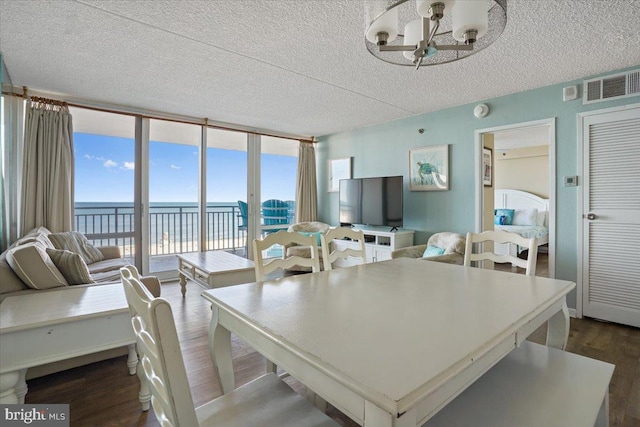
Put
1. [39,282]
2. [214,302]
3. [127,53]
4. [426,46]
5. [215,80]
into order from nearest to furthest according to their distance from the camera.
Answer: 1. [214,302]
2. [426,46]
3. [39,282]
4. [127,53]
5. [215,80]

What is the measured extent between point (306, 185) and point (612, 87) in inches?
169

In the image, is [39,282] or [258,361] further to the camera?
[258,361]

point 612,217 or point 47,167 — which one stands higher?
point 47,167

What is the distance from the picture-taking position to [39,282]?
2033mm

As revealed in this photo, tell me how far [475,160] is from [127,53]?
3.84 m

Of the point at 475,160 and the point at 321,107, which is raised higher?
the point at 321,107

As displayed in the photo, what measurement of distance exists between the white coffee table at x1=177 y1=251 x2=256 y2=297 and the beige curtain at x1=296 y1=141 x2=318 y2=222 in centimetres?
228

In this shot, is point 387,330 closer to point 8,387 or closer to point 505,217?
point 8,387

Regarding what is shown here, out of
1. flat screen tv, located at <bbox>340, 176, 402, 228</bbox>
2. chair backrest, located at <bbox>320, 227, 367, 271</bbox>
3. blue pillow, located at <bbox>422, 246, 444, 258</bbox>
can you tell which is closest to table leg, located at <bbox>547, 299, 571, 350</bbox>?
chair backrest, located at <bbox>320, 227, 367, 271</bbox>

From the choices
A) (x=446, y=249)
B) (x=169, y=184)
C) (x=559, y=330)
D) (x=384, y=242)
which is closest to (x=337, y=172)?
(x=384, y=242)

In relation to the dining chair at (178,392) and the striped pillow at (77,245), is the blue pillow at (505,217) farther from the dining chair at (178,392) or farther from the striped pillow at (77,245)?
the striped pillow at (77,245)

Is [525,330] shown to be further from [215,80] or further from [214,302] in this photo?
[215,80]

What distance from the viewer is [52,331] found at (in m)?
1.47

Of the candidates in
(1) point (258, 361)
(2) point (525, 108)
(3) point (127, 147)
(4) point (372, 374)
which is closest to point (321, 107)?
(2) point (525, 108)
